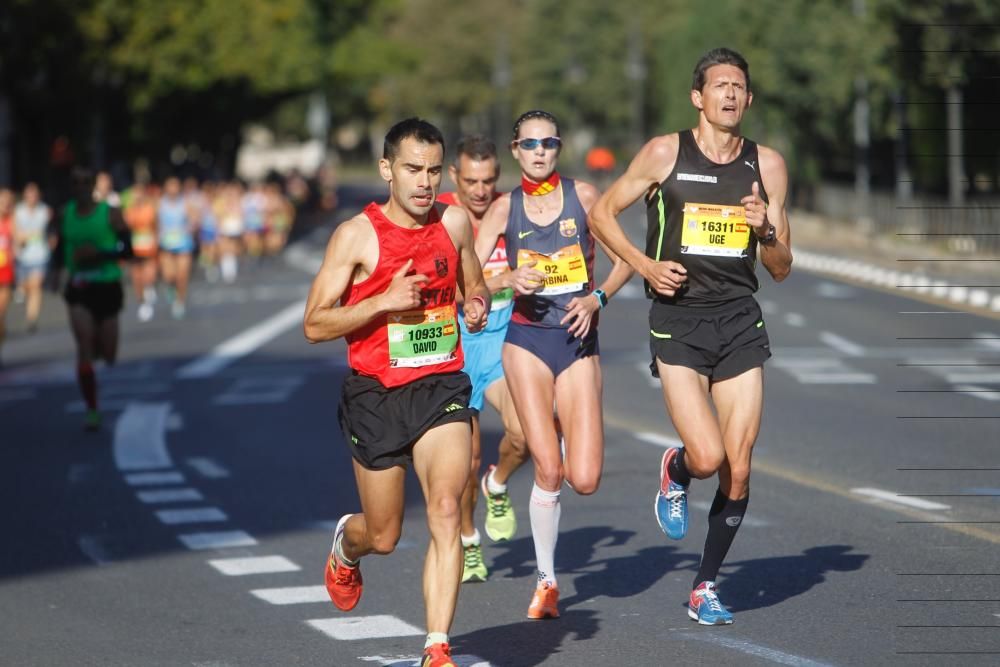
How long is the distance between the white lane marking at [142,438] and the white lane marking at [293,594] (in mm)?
4830

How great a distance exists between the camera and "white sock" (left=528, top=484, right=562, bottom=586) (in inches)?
320

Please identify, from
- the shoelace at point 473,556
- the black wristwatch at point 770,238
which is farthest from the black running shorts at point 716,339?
the shoelace at point 473,556

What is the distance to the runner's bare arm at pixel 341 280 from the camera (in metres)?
6.79

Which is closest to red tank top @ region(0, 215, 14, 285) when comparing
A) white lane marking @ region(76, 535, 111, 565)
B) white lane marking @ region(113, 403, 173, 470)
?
white lane marking @ region(113, 403, 173, 470)

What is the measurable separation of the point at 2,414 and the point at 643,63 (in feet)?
316

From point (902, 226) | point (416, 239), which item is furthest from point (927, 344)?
point (902, 226)

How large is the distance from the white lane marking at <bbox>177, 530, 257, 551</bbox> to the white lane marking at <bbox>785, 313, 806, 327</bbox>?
1535 cm

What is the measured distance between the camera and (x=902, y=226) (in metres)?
43.2

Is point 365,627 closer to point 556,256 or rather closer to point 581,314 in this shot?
point 581,314

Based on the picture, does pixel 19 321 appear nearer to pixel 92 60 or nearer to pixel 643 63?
pixel 92 60

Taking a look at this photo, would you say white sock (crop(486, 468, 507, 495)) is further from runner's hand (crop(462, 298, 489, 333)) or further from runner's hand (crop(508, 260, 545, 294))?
runner's hand (crop(462, 298, 489, 333))

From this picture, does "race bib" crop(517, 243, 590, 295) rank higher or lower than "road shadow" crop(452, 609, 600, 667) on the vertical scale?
higher

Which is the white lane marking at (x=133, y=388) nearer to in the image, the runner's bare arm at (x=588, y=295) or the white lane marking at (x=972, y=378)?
the white lane marking at (x=972, y=378)

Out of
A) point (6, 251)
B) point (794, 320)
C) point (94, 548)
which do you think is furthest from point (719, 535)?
point (794, 320)
